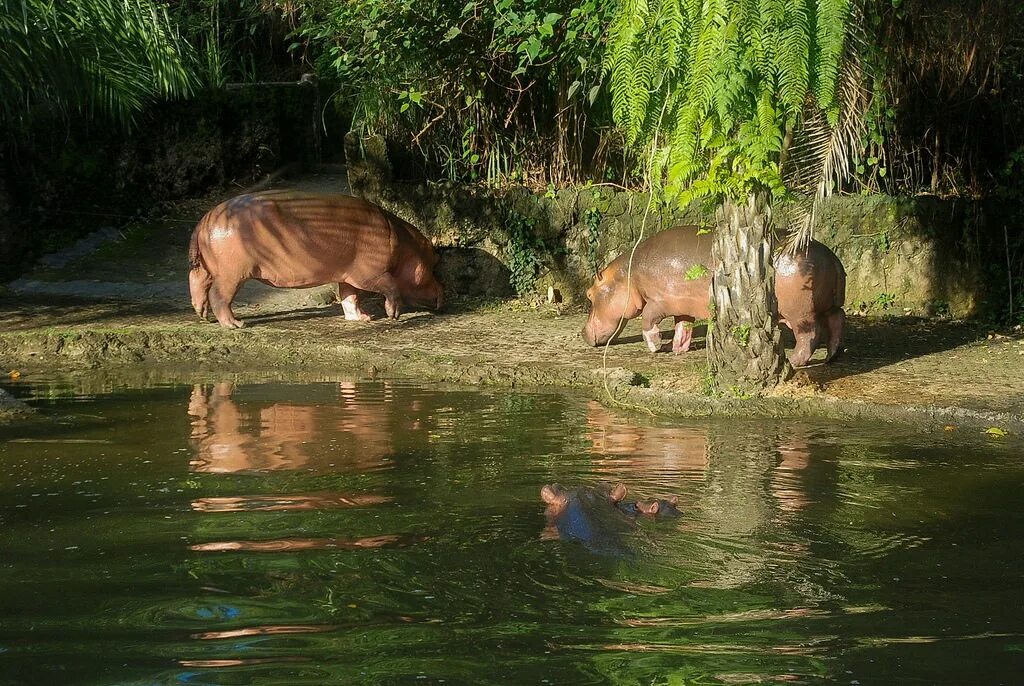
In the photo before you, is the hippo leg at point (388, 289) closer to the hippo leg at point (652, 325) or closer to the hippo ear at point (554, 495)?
the hippo leg at point (652, 325)

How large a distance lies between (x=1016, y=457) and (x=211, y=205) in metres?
9.98

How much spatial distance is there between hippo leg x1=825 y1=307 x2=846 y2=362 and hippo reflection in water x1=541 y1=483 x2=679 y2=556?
132 inches

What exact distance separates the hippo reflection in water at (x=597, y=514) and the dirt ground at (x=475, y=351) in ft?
6.99

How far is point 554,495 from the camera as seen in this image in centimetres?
499

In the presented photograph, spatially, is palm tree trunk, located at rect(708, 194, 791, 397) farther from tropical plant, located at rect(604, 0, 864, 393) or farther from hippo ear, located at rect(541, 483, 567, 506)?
hippo ear, located at rect(541, 483, 567, 506)

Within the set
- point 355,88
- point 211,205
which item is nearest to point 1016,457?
point 355,88

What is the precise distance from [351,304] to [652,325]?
9.09 ft

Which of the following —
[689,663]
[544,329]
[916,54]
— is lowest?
[689,663]

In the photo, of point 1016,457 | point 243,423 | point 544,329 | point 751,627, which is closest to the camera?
point 751,627

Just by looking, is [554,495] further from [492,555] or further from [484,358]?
[484,358]

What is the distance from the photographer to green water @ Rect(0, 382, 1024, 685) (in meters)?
3.63

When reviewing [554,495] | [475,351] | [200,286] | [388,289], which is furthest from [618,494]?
[200,286]

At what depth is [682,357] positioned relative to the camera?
8.55 meters

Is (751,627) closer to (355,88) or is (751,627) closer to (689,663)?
(689,663)
